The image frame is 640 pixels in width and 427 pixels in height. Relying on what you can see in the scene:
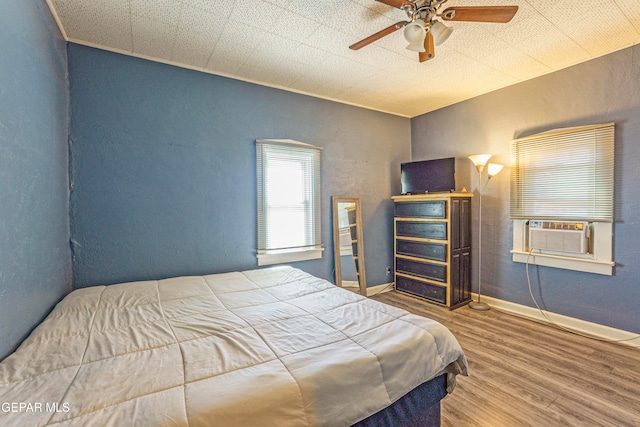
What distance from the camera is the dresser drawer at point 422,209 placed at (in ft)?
11.2

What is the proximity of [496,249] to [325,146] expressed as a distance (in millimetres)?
2469

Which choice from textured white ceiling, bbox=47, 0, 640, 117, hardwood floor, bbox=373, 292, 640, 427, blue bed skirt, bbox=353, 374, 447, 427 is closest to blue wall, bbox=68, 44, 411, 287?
textured white ceiling, bbox=47, 0, 640, 117

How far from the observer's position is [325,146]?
3605 millimetres

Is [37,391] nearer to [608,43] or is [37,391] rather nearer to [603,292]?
[603,292]

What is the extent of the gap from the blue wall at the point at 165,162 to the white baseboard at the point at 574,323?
2188 mm

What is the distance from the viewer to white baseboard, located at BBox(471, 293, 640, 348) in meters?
2.50

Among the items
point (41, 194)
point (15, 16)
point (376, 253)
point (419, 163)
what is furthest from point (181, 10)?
point (376, 253)

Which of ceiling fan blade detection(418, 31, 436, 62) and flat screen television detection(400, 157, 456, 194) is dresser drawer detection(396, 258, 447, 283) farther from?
ceiling fan blade detection(418, 31, 436, 62)

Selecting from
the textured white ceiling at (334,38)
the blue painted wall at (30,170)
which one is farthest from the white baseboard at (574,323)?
the blue painted wall at (30,170)

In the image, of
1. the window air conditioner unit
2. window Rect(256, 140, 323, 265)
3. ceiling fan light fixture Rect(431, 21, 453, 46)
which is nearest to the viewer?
ceiling fan light fixture Rect(431, 21, 453, 46)

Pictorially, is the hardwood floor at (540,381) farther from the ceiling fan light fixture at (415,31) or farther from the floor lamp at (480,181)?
the ceiling fan light fixture at (415,31)

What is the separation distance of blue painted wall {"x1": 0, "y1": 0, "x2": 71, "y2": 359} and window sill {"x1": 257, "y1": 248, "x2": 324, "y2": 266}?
5.37 ft

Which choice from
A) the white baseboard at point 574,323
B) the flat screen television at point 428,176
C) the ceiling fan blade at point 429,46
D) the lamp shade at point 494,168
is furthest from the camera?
the flat screen television at point 428,176

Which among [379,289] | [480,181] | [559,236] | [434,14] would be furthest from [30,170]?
[559,236]
